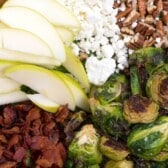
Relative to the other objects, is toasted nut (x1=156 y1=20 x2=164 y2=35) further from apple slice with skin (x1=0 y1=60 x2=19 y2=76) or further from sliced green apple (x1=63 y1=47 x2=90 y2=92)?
apple slice with skin (x1=0 y1=60 x2=19 y2=76)

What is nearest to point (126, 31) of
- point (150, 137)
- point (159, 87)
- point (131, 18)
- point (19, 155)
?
point (131, 18)

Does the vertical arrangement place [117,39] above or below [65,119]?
above

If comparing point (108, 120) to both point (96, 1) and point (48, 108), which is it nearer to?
point (48, 108)

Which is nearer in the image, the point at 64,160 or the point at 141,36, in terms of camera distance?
the point at 64,160

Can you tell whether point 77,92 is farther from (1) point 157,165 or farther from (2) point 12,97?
(1) point 157,165

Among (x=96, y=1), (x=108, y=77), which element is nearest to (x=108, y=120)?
(x=108, y=77)

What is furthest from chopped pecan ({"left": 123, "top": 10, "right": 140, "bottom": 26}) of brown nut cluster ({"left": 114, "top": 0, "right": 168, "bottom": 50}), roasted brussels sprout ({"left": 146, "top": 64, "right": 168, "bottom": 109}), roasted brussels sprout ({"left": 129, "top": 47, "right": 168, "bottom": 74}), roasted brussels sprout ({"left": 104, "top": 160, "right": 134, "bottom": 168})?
roasted brussels sprout ({"left": 104, "top": 160, "right": 134, "bottom": 168})
